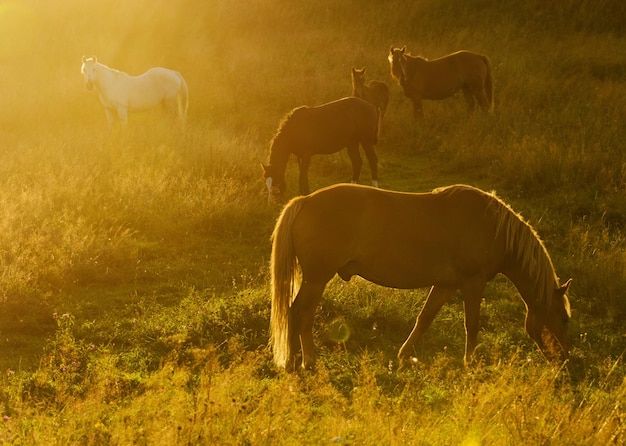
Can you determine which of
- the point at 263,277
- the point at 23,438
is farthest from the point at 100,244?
the point at 23,438

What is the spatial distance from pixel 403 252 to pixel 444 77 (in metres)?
11.6

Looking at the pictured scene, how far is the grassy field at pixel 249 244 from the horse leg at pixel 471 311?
29 centimetres

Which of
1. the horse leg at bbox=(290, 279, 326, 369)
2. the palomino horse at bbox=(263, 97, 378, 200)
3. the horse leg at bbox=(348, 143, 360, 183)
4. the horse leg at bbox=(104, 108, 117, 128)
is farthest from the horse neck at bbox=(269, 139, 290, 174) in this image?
the horse leg at bbox=(290, 279, 326, 369)

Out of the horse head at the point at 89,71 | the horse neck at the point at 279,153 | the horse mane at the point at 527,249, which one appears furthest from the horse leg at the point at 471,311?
the horse head at the point at 89,71

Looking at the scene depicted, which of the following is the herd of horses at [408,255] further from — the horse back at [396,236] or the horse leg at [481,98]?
the horse leg at [481,98]

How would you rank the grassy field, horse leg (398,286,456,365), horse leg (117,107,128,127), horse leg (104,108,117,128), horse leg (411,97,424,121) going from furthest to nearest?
horse leg (411,97,424,121) → horse leg (117,107,128,127) → horse leg (104,108,117,128) → horse leg (398,286,456,365) → the grassy field

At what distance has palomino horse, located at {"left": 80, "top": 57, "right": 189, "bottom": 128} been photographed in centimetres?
1452

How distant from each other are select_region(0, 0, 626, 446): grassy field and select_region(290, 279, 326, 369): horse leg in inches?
9.6

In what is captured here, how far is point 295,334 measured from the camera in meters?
5.92

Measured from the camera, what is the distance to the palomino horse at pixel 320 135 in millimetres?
11492

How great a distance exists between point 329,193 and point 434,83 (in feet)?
37.4

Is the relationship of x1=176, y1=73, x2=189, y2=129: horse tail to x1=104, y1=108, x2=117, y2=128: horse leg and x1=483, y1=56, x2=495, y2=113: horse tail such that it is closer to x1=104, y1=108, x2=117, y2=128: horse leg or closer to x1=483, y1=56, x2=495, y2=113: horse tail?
x1=104, y1=108, x2=117, y2=128: horse leg

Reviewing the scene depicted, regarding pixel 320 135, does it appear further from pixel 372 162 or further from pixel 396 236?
pixel 396 236

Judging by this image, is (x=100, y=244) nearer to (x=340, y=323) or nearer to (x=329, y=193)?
(x=340, y=323)
